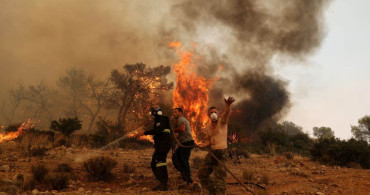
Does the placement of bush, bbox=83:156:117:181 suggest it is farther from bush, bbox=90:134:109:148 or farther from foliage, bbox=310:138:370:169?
foliage, bbox=310:138:370:169

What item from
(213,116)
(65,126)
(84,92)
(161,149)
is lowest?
(161,149)

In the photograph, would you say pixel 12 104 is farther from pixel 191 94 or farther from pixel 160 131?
pixel 160 131

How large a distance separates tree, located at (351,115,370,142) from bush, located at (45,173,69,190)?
53.5 metres

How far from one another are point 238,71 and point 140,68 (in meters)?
17.8

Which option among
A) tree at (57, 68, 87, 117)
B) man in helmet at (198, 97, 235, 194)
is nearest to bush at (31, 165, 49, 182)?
man in helmet at (198, 97, 235, 194)

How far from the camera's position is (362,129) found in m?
49.2

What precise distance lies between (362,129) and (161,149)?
178 ft

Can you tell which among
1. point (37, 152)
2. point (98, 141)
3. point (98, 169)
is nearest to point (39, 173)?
point (98, 169)

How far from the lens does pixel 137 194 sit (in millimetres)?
6145

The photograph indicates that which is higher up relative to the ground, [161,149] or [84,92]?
[84,92]

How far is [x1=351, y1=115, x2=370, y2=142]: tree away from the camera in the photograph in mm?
48150

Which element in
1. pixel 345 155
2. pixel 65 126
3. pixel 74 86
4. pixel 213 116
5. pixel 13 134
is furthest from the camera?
pixel 74 86

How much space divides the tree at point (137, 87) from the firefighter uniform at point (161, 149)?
77.1ft

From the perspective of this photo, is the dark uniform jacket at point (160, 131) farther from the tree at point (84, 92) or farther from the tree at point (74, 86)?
the tree at point (74, 86)
